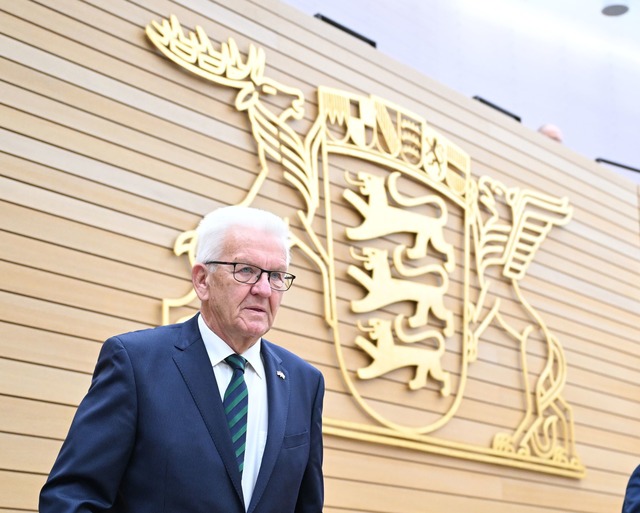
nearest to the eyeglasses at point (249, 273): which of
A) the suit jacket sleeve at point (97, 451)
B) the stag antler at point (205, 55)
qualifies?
the suit jacket sleeve at point (97, 451)

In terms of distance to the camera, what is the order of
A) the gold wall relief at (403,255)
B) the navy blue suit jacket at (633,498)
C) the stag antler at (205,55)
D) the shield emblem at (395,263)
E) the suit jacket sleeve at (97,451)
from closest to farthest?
the suit jacket sleeve at (97,451) < the navy blue suit jacket at (633,498) < the stag antler at (205,55) < the gold wall relief at (403,255) < the shield emblem at (395,263)

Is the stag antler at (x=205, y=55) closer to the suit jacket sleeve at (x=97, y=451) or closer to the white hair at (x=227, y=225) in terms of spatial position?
the white hair at (x=227, y=225)

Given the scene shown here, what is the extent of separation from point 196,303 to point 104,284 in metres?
0.42

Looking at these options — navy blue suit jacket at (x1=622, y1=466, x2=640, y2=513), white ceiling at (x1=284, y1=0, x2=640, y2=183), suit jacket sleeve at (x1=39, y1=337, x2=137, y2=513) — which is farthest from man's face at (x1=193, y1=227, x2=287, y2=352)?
white ceiling at (x1=284, y1=0, x2=640, y2=183)

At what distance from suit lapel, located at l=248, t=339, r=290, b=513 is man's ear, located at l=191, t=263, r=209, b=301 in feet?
0.58

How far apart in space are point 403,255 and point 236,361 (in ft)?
8.86

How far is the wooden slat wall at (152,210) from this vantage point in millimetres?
3102

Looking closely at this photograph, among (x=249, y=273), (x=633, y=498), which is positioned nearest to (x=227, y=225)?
(x=249, y=273)

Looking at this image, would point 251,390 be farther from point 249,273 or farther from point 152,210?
point 152,210

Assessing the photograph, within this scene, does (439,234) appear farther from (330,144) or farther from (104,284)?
(104,284)

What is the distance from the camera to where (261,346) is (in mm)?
1895

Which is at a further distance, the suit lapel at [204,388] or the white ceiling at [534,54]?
the white ceiling at [534,54]

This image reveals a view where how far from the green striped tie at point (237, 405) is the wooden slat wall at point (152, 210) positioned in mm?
1487

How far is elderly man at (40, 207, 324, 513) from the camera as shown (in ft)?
5.19
